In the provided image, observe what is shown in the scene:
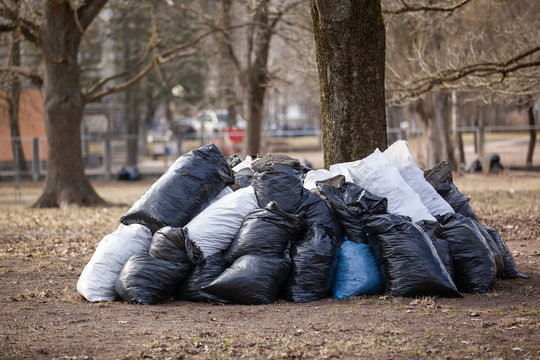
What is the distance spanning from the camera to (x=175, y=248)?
538cm

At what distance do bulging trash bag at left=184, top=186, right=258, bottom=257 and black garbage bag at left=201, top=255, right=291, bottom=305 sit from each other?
1.17ft

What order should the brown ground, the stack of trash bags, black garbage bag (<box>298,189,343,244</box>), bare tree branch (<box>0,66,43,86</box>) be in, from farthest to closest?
bare tree branch (<box>0,66,43,86</box>) → black garbage bag (<box>298,189,343,244</box>) → the stack of trash bags → the brown ground

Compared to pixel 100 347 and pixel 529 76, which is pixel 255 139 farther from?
pixel 100 347

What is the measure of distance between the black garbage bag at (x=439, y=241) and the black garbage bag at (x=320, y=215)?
681 mm

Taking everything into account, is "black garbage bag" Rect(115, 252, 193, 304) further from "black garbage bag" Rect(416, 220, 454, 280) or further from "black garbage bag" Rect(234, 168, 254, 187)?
"black garbage bag" Rect(416, 220, 454, 280)

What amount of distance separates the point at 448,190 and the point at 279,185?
1.78 meters

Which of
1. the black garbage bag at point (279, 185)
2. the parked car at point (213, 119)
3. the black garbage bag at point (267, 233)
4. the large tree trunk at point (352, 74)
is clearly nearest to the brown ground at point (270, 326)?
the black garbage bag at point (267, 233)

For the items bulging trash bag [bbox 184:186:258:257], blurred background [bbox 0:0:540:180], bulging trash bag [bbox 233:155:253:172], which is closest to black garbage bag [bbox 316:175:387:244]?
bulging trash bag [bbox 184:186:258:257]

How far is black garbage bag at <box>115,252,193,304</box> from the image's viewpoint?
17.5 ft

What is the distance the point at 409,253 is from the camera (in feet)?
17.2

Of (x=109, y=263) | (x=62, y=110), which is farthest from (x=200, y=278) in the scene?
(x=62, y=110)

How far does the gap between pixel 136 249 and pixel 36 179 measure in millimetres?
20903

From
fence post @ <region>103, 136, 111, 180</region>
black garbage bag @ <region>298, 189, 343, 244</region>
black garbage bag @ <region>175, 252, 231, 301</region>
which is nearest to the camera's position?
black garbage bag @ <region>175, 252, 231, 301</region>

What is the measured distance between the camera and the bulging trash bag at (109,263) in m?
5.59
